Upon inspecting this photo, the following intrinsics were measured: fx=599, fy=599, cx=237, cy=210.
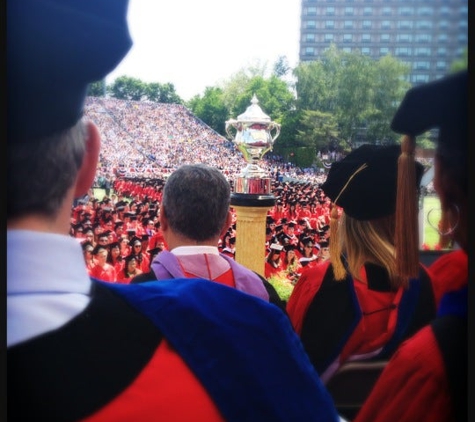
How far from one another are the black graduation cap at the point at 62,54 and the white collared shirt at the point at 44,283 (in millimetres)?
182

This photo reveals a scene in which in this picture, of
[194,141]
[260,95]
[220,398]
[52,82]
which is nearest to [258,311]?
[220,398]

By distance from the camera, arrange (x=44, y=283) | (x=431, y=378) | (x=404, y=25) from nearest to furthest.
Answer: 1. (x=44, y=283)
2. (x=431, y=378)
3. (x=404, y=25)

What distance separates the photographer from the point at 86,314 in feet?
3.02

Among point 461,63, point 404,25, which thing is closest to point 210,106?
point 404,25

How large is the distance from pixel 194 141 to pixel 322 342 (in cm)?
74

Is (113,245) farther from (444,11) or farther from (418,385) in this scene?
(444,11)

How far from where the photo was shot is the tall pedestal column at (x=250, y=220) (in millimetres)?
1809

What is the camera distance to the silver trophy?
173cm

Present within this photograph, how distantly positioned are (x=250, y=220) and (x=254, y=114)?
318mm

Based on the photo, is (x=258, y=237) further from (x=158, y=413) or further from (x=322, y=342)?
(x=158, y=413)

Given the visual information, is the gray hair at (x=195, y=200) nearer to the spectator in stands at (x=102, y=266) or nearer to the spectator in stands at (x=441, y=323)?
the spectator in stands at (x=102, y=266)

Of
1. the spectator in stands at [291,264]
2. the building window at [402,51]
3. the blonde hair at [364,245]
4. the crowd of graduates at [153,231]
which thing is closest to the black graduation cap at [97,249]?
the crowd of graduates at [153,231]

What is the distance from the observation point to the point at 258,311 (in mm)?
1057

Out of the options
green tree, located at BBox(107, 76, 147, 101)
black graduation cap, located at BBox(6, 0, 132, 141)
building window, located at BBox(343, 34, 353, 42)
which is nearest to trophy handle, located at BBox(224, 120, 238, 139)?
green tree, located at BBox(107, 76, 147, 101)
